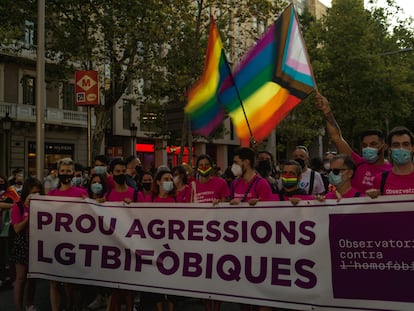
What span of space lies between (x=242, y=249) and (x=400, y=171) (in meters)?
1.48

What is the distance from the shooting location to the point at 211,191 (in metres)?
5.67

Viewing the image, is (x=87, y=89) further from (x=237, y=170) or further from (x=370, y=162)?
(x=370, y=162)

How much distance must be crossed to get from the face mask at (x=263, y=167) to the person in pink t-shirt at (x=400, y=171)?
2.64 metres

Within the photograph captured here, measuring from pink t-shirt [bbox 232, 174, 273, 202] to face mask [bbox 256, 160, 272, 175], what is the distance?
5.76 feet

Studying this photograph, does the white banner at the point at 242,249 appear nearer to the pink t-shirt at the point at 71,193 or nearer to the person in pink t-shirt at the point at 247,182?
the pink t-shirt at the point at 71,193

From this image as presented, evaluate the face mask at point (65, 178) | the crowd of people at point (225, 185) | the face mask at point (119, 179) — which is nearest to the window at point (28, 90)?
the crowd of people at point (225, 185)

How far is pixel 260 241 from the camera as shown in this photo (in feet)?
14.1

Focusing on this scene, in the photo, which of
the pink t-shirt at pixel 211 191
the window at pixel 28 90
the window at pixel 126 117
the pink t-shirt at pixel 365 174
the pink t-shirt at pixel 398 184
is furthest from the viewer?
the window at pixel 126 117

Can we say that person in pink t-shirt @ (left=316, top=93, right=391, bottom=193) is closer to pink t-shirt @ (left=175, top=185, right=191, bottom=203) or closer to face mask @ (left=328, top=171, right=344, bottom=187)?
face mask @ (left=328, top=171, right=344, bottom=187)

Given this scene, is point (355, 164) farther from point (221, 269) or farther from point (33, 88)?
point (33, 88)

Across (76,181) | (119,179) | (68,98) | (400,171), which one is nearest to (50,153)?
(68,98)

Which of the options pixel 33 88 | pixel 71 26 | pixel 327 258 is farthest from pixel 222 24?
pixel 327 258

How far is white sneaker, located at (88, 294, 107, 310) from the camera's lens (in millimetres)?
5916

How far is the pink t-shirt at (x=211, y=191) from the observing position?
565 centimetres
